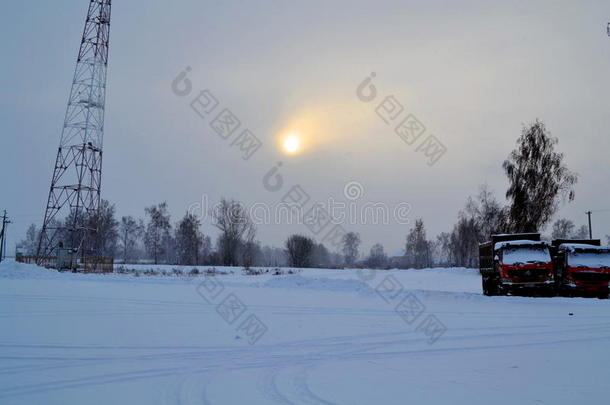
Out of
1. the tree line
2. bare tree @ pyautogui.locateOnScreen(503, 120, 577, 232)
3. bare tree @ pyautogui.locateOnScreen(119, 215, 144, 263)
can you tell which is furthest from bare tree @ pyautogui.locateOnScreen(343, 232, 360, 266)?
bare tree @ pyautogui.locateOnScreen(503, 120, 577, 232)

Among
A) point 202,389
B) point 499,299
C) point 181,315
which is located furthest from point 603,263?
point 202,389

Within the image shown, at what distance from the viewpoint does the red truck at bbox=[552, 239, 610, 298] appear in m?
21.7

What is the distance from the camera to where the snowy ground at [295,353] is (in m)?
6.40

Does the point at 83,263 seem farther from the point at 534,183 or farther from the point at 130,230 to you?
the point at 130,230

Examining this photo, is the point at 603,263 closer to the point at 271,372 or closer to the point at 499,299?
the point at 499,299

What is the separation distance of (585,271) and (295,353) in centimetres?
1774

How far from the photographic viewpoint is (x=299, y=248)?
257ft

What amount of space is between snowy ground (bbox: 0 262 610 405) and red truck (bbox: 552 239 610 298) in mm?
4474

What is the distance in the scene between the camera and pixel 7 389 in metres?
6.43

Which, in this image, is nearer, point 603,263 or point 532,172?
point 603,263

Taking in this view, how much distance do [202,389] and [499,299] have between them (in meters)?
16.8

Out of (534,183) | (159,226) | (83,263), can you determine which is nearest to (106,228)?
(159,226)

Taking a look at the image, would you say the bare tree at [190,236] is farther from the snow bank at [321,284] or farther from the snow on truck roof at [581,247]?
the snow on truck roof at [581,247]

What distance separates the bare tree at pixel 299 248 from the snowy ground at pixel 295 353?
60055mm
